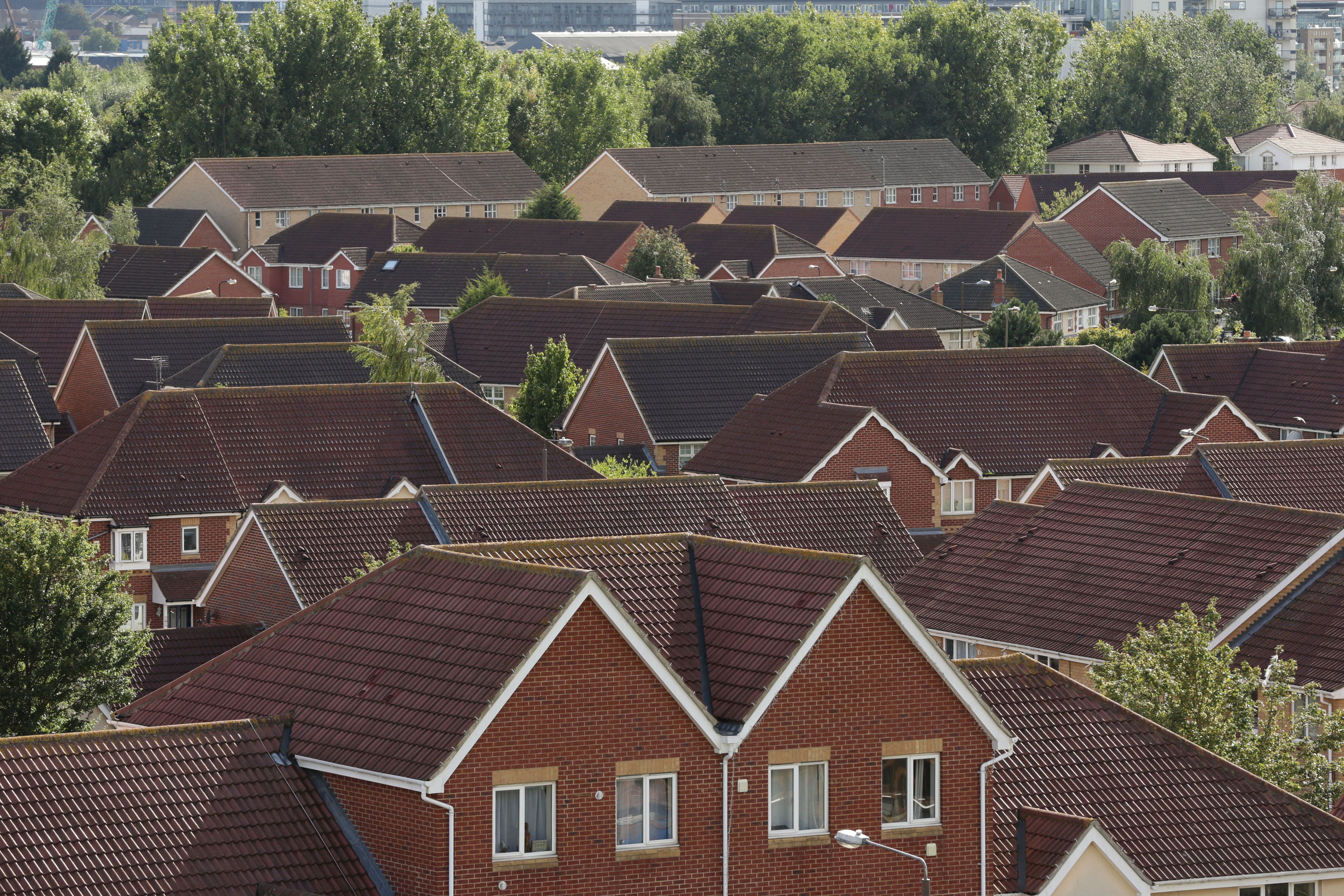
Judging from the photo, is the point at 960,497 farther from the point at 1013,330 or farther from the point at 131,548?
the point at 1013,330

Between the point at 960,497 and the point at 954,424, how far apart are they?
2183mm

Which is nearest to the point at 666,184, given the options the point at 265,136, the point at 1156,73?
the point at 265,136

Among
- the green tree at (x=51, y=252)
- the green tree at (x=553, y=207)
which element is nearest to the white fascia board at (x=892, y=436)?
the green tree at (x=51, y=252)

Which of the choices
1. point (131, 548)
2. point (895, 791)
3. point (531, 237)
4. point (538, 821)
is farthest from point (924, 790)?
point (531, 237)

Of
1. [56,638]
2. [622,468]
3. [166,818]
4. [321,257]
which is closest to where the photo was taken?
[166,818]

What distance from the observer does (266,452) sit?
51.8m

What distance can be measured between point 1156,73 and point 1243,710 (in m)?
171

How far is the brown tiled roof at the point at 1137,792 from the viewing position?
25438 mm

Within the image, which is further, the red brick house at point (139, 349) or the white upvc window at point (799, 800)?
the red brick house at point (139, 349)

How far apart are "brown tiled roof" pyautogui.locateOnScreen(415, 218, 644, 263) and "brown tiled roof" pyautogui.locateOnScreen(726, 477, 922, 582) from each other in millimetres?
73703

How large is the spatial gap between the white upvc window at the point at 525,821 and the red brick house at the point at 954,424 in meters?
34.1

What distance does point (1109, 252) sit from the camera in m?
109

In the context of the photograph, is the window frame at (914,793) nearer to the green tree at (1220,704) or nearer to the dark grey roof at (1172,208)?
the green tree at (1220,704)

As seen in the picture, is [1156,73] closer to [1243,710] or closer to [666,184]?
[666,184]
